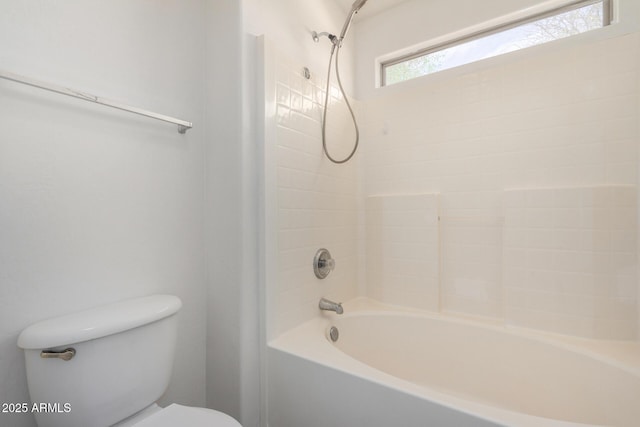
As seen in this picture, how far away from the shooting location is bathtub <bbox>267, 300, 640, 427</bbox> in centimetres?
99

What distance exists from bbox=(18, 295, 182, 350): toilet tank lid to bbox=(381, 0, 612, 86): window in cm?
197

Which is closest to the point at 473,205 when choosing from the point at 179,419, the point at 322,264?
the point at 322,264

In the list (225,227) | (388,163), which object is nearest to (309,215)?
(225,227)

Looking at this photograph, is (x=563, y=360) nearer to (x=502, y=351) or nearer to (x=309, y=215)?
(x=502, y=351)

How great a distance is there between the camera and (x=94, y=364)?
0.88 meters

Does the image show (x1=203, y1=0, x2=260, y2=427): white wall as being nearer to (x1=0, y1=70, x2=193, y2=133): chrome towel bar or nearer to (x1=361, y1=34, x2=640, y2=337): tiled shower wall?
(x1=0, y1=70, x2=193, y2=133): chrome towel bar

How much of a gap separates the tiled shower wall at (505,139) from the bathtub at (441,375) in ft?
0.59

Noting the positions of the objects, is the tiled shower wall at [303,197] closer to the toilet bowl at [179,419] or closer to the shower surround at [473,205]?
the shower surround at [473,205]

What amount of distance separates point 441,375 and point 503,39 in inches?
76.4

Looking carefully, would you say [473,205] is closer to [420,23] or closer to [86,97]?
[420,23]

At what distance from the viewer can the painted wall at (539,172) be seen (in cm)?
134

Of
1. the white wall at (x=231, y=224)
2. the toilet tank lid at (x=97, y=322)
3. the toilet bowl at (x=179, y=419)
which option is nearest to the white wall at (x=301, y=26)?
the white wall at (x=231, y=224)

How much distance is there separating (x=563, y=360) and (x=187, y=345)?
172 centimetres

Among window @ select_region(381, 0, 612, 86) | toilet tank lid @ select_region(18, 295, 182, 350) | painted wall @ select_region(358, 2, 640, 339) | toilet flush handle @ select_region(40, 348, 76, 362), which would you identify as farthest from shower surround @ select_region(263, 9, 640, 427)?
toilet flush handle @ select_region(40, 348, 76, 362)
